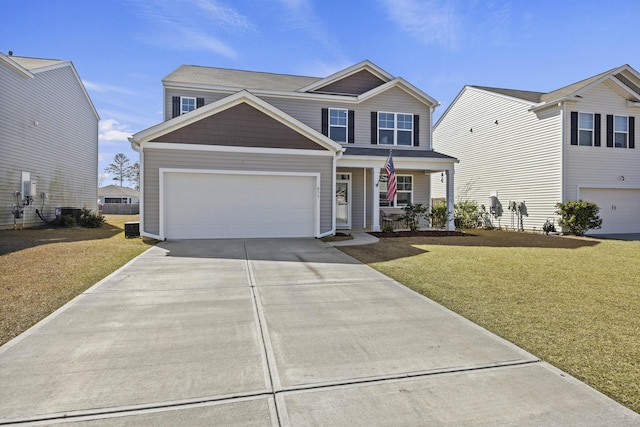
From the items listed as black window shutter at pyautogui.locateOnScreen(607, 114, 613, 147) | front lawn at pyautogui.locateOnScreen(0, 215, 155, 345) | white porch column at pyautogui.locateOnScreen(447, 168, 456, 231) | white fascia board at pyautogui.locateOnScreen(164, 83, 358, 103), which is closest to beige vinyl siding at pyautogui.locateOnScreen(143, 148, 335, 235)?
front lawn at pyautogui.locateOnScreen(0, 215, 155, 345)

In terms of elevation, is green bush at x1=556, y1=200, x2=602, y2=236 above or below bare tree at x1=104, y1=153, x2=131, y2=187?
below

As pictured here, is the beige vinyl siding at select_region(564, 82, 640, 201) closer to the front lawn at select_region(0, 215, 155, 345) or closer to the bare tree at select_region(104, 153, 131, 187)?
the front lawn at select_region(0, 215, 155, 345)

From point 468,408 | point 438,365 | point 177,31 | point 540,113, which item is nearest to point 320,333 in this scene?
point 438,365

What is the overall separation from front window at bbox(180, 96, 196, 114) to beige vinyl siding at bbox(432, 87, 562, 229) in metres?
14.4

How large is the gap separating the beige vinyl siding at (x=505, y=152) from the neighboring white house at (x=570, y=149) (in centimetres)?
4

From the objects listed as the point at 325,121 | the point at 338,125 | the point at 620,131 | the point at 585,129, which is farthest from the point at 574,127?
the point at 325,121

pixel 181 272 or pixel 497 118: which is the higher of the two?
pixel 497 118

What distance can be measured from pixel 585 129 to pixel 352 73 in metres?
10.6

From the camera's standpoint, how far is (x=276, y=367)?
317 cm

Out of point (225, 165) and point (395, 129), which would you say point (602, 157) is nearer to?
point (395, 129)

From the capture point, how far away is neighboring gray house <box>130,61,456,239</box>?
36.5 ft

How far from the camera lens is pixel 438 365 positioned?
127 inches

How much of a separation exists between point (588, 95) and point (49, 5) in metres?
20.4

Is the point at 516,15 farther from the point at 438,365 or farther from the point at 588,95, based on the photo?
the point at 438,365
